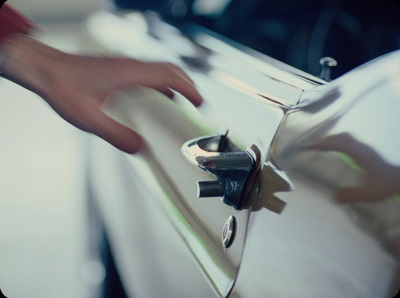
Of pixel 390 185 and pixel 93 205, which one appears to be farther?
pixel 93 205

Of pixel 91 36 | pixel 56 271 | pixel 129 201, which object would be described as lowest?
pixel 56 271

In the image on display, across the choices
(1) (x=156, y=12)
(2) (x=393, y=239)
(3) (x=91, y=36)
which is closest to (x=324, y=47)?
(1) (x=156, y=12)

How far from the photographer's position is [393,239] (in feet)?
1.10

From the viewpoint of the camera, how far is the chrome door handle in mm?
498

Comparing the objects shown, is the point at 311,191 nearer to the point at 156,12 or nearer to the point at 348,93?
the point at 348,93

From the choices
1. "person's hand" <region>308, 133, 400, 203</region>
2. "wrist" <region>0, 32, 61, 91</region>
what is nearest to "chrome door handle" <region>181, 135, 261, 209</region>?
"person's hand" <region>308, 133, 400, 203</region>

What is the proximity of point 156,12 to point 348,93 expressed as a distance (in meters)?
0.54

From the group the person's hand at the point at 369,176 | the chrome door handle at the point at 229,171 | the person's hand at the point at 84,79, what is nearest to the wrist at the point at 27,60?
the person's hand at the point at 84,79

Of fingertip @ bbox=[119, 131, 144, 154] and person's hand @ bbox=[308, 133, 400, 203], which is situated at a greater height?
person's hand @ bbox=[308, 133, 400, 203]

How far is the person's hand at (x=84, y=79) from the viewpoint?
0.75 metres

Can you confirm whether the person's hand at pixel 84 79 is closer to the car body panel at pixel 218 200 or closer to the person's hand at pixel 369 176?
the car body panel at pixel 218 200

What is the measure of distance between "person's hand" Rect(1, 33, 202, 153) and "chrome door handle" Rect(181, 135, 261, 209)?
238mm

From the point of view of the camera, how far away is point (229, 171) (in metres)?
0.50

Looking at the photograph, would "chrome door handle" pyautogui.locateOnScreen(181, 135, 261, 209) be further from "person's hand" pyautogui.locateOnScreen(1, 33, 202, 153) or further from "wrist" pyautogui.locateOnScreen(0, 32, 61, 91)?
"wrist" pyautogui.locateOnScreen(0, 32, 61, 91)
